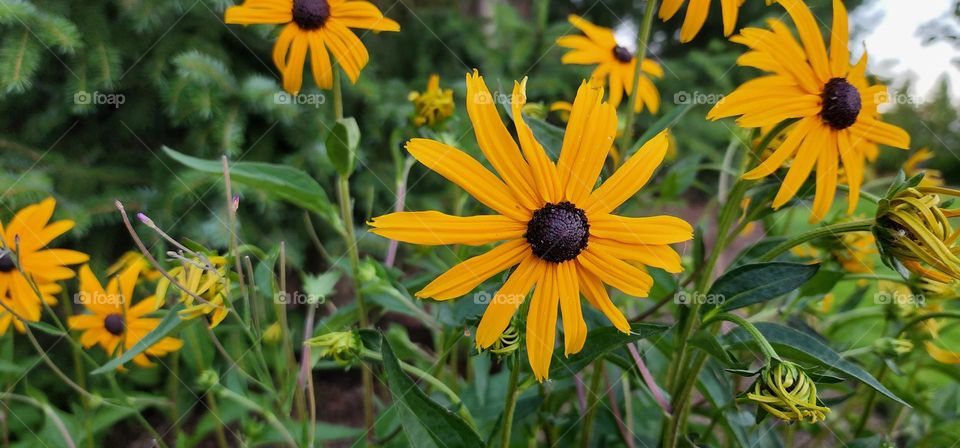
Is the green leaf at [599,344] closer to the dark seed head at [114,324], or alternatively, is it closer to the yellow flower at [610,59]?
the yellow flower at [610,59]

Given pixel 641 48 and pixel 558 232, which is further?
pixel 641 48

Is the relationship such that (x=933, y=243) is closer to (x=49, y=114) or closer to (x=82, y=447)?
(x=82, y=447)

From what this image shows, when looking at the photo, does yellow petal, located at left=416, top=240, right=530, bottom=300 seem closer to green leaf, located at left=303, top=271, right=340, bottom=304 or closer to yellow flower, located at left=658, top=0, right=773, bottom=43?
green leaf, located at left=303, top=271, right=340, bottom=304

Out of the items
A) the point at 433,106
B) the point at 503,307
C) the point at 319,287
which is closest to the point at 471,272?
the point at 503,307

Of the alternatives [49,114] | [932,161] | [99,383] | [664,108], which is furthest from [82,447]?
[932,161]

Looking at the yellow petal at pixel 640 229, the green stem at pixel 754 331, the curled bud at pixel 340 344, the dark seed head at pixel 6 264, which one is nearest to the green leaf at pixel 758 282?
the green stem at pixel 754 331

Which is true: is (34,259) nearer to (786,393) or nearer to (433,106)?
(433,106)
